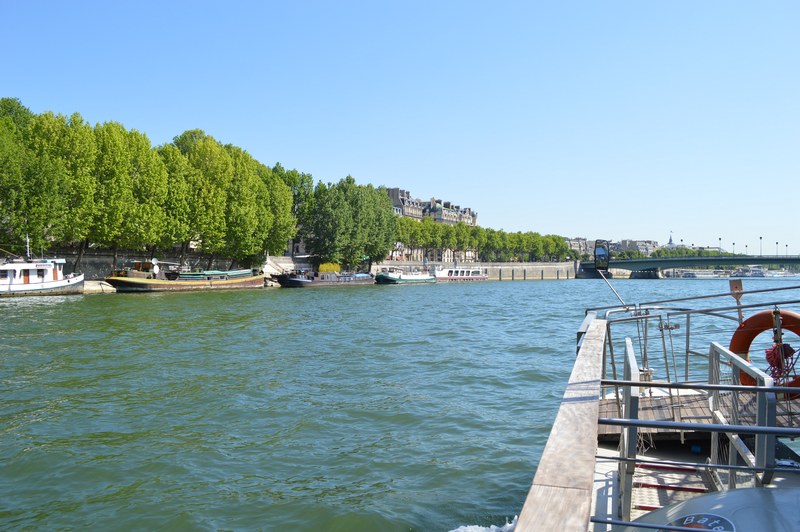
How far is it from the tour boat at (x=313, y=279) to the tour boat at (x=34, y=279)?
22.6 meters

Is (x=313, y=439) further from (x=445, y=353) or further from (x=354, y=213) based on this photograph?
(x=354, y=213)

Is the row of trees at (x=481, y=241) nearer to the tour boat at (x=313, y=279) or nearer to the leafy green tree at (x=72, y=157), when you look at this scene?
the tour boat at (x=313, y=279)

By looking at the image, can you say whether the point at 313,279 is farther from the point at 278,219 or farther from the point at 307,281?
the point at 278,219

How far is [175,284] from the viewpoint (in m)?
48.6

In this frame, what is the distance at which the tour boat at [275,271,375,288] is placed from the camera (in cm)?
6250

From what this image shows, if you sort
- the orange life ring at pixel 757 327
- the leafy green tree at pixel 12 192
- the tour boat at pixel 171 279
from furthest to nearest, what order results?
1. the tour boat at pixel 171 279
2. the leafy green tree at pixel 12 192
3. the orange life ring at pixel 757 327

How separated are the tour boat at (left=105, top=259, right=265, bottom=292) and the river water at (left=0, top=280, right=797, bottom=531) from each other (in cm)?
2794

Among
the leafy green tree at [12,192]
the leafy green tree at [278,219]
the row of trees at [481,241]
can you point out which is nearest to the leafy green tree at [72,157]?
the leafy green tree at [12,192]

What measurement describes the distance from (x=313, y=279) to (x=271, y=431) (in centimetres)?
5516

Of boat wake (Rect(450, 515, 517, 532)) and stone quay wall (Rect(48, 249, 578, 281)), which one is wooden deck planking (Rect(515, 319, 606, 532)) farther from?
stone quay wall (Rect(48, 249, 578, 281))

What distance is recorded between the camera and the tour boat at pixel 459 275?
88375 mm

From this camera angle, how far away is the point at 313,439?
868 centimetres

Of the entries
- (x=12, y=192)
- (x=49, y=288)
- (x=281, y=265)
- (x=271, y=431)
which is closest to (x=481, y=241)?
(x=281, y=265)

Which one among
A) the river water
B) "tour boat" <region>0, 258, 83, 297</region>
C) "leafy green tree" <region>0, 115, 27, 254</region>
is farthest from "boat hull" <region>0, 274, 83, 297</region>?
the river water
